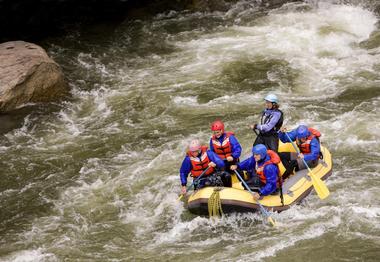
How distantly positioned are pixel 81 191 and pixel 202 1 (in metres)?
9.33

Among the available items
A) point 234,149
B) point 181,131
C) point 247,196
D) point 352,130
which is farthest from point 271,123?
point 181,131

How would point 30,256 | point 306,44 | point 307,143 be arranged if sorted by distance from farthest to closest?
1. point 306,44
2. point 307,143
3. point 30,256

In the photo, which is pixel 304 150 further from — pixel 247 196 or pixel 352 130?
pixel 352 130

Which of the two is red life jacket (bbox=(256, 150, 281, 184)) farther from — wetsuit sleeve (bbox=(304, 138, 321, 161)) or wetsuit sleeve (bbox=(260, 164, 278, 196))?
wetsuit sleeve (bbox=(304, 138, 321, 161))

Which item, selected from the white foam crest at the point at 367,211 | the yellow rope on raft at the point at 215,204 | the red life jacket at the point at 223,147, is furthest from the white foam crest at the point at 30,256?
the white foam crest at the point at 367,211

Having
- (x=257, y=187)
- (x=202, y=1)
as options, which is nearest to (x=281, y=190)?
(x=257, y=187)

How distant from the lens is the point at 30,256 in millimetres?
7520

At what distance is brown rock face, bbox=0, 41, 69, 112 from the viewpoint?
36.9ft

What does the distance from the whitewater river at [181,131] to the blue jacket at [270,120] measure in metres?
1.15

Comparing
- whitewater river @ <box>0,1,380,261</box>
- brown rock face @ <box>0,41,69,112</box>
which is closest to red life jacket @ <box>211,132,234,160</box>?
whitewater river @ <box>0,1,380,261</box>

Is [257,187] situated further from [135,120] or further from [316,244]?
[135,120]

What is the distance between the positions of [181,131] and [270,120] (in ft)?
7.22

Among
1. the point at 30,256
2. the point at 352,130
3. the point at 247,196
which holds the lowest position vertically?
the point at 30,256

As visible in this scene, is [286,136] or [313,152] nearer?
[313,152]
